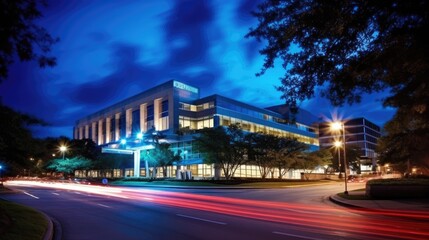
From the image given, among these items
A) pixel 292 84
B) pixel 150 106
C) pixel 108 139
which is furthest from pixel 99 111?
pixel 292 84

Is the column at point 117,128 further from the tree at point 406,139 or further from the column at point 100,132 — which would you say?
the tree at point 406,139

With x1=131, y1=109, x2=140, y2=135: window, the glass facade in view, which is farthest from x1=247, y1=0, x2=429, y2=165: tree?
x1=131, y1=109, x2=140, y2=135: window

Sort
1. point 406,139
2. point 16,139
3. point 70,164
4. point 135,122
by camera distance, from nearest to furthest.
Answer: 1. point 16,139
2. point 406,139
3. point 70,164
4. point 135,122

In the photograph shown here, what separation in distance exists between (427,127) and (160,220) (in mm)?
17842

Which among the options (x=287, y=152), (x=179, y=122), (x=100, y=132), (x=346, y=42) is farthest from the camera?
(x=100, y=132)

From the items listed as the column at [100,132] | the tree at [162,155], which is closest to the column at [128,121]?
the column at [100,132]

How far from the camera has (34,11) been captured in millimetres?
7762

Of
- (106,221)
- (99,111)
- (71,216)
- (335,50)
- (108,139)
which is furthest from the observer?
(99,111)

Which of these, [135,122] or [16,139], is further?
[135,122]

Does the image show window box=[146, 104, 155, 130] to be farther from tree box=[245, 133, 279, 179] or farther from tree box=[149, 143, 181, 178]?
tree box=[245, 133, 279, 179]

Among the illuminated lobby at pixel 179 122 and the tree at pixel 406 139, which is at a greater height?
the illuminated lobby at pixel 179 122

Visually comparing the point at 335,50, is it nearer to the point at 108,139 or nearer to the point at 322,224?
the point at 322,224

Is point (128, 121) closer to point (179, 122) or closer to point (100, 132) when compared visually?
point (100, 132)

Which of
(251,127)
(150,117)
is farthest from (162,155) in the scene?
(251,127)
